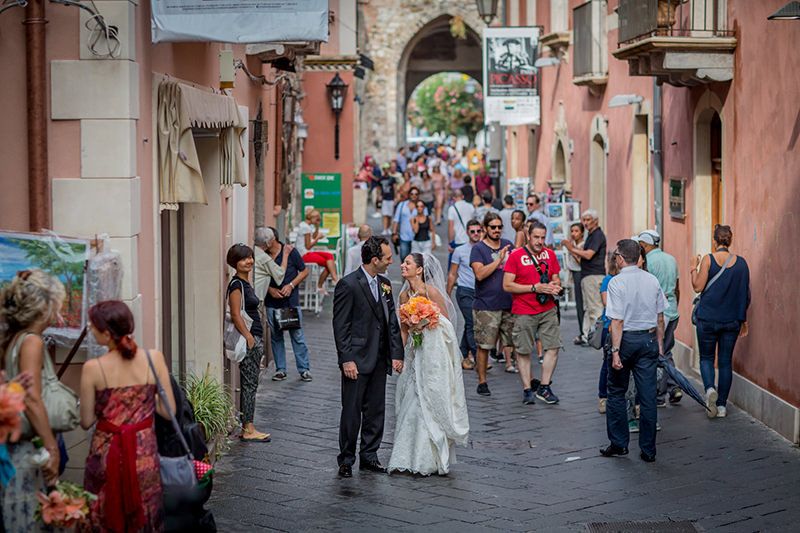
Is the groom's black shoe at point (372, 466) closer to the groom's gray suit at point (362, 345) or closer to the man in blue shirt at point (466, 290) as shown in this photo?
the groom's gray suit at point (362, 345)

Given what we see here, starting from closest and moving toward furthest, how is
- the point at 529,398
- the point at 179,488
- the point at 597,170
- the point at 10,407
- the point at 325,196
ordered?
the point at 10,407 → the point at 179,488 → the point at 529,398 → the point at 597,170 → the point at 325,196

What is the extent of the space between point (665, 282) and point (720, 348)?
0.77 m

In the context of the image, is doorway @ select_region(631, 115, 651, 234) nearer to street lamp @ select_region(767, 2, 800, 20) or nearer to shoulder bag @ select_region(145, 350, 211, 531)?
street lamp @ select_region(767, 2, 800, 20)

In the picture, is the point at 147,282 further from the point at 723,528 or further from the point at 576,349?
the point at 576,349

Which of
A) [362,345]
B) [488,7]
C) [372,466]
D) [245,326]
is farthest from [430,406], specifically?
[488,7]

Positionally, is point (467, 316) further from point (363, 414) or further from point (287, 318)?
point (363, 414)

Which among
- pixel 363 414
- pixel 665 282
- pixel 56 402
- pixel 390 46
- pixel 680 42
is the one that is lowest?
pixel 363 414

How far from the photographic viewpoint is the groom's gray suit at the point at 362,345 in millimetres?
9906

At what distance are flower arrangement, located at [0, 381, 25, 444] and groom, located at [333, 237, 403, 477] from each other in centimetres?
414

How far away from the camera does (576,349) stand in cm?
1661

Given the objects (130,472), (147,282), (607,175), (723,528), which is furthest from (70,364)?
(607,175)

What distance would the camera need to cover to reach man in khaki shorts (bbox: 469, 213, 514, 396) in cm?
1354

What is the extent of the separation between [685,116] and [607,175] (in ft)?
16.5

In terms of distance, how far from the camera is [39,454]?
635cm
